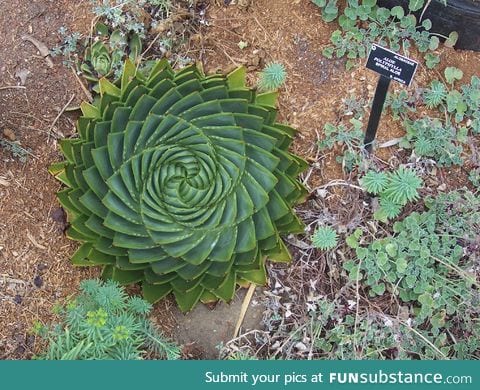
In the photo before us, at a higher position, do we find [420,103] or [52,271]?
[420,103]

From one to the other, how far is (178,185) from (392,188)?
34.3 inches

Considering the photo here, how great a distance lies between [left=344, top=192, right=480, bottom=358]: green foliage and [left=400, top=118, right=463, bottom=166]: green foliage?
0.17 meters

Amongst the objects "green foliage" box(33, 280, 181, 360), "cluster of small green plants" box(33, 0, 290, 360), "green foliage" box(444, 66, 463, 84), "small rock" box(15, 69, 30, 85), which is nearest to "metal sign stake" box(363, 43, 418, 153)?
"cluster of small green plants" box(33, 0, 290, 360)

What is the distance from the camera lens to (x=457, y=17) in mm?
2682

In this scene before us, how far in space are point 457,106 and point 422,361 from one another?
1.06 m

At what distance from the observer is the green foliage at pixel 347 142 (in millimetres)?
2656

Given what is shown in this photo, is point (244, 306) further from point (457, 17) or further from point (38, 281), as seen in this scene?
point (457, 17)

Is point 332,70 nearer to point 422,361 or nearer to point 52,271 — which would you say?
point 422,361

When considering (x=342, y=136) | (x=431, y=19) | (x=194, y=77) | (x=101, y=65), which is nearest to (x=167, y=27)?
(x=101, y=65)

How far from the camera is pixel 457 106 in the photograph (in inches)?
106

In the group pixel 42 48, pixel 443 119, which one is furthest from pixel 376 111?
pixel 42 48

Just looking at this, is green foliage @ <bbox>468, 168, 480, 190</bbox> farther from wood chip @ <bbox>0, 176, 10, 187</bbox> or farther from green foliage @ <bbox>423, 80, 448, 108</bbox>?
wood chip @ <bbox>0, 176, 10, 187</bbox>

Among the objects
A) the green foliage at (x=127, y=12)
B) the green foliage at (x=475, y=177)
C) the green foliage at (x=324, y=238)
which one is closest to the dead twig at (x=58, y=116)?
the green foliage at (x=127, y=12)

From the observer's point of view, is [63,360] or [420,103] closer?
[63,360]
